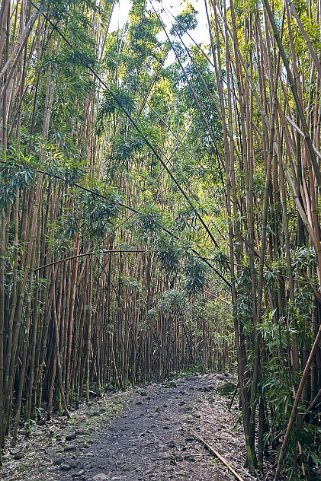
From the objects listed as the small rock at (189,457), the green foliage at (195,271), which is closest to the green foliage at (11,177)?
the green foliage at (195,271)

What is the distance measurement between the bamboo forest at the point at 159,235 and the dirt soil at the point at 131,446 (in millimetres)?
20

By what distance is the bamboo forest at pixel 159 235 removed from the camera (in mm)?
2574

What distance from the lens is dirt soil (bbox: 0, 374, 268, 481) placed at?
2.93 meters

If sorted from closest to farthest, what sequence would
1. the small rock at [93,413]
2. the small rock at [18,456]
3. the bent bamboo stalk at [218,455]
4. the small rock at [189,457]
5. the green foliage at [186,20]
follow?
the bent bamboo stalk at [218,455]
the small rock at [189,457]
the small rock at [18,456]
the small rock at [93,413]
the green foliage at [186,20]

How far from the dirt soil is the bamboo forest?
0.8 inches

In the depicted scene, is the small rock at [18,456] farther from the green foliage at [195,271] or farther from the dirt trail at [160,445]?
the green foliage at [195,271]

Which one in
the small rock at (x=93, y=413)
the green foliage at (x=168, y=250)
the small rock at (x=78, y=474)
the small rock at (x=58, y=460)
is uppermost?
the green foliage at (x=168, y=250)

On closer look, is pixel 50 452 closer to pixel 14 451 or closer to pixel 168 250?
pixel 14 451

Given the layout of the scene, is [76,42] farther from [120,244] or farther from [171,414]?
[171,414]

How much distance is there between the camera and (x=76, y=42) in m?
3.71

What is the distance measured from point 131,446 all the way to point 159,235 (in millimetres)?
1670

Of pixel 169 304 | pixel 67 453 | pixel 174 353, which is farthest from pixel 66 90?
pixel 174 353

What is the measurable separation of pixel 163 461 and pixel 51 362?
1.90 meters

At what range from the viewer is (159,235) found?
3832 mm
